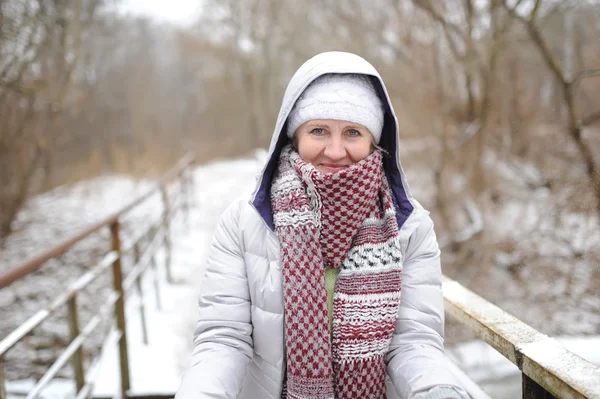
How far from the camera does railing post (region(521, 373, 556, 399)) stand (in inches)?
50.6

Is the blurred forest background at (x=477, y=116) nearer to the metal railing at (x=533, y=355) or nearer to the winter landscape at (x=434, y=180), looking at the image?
the winter landscape at (x=434, y=180)

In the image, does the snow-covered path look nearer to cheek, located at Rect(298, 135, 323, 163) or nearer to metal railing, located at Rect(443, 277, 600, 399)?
cheek, located at Rect(298, 135, 323, 163)

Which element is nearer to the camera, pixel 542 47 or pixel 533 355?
pixel 533 355

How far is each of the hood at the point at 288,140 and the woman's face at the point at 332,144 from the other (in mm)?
98

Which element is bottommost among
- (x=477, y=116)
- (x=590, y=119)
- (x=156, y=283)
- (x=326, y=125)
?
(x=156, y=283)

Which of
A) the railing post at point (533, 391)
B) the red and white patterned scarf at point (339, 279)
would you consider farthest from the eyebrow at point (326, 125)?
the railing post at point (533, 391)

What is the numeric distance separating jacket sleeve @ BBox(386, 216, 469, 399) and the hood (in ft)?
0.35

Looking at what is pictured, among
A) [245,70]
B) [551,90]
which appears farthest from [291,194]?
[245,70]

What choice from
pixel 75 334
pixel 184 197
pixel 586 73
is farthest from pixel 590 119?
pixel 184 197

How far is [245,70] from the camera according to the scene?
1867cm

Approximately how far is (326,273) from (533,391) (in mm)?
646

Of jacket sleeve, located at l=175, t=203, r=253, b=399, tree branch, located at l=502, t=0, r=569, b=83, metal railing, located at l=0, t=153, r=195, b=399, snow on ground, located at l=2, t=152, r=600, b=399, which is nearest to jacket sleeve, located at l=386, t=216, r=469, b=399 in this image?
jacket sleeve, located at l=175, t=203, r=253, b=399

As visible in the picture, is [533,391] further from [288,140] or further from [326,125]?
[288,140]

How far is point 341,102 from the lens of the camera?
1415 mm
